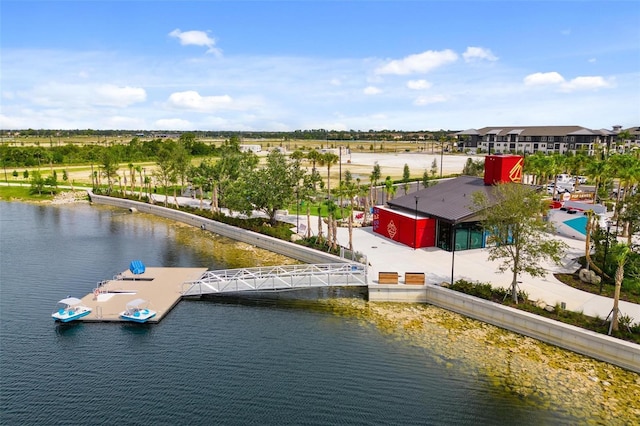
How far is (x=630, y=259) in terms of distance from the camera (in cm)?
3344

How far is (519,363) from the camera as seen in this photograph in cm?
2514

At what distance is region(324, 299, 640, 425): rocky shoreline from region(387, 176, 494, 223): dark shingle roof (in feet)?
41.6

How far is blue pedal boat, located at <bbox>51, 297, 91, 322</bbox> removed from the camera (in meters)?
29.4

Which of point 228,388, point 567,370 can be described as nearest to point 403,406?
point 228,388

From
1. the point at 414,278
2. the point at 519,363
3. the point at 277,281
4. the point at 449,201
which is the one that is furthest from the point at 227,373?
the point at 449,201

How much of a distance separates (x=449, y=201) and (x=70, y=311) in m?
34.5

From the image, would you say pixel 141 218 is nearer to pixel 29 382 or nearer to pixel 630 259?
pixel 29 382

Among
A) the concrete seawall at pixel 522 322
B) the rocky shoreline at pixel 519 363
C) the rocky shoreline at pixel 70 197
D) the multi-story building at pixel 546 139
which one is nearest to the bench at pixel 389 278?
the concrete seawall at pixel 522 322

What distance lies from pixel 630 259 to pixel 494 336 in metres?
13.8

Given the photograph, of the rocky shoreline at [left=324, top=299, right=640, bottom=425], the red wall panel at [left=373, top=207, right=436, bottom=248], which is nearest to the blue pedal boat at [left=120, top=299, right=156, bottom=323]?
the rocky shoreline at [left=324, top=299, right=640, bottom=425]

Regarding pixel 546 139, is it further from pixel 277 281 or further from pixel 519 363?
pixel 519 363

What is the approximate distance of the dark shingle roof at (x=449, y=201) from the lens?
4194 cm

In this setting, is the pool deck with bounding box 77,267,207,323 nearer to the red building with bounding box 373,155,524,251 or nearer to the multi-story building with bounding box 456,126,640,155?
the red building with bounding box 373,155,524,251

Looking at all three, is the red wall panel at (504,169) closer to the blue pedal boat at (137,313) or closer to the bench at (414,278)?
the bench at (414,278)
